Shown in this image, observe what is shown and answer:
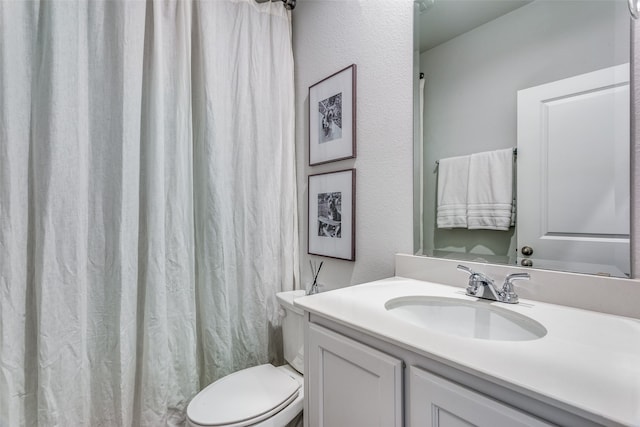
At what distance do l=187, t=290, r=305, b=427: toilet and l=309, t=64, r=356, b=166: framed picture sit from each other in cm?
78

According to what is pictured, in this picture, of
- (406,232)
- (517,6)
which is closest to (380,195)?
(406,232)

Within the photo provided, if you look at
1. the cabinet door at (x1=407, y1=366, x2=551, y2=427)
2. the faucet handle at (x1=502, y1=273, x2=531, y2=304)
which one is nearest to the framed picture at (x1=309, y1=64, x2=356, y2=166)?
the faucet handle at (x1=502, y1=273, x2=531, y2=304)

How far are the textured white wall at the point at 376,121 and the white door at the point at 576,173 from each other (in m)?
0.40

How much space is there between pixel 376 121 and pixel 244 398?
1.24 m

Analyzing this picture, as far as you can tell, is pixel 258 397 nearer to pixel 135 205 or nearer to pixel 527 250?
pixel 135 205

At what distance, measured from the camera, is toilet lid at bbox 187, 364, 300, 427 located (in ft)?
3.29

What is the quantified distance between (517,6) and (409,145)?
541 millimetres

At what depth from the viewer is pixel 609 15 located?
2.59ft

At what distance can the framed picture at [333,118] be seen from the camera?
139 centimetres

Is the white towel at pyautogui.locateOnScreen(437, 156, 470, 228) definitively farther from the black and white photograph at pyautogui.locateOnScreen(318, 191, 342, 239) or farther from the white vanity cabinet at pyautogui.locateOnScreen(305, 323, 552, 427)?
the white vanity cabinet at pyautogui.locateOnScreen(305, 323, 552, 427)

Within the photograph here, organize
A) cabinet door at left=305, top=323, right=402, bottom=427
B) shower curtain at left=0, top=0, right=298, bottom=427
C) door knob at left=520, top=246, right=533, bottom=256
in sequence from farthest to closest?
1. shower curtain at left=0, top=0, right=298, bottom=427
2. door knob at left=520, top=246, right=533, bottom=256
3. cabinet door at left=305, top=323, right=402, bottom=427

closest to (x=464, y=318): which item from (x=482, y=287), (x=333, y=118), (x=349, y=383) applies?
(x=482, y=287)

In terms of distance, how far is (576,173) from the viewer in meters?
0.83

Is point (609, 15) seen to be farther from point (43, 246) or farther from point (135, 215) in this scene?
point (43, 246)
